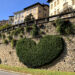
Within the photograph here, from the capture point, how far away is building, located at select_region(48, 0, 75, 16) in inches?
1073

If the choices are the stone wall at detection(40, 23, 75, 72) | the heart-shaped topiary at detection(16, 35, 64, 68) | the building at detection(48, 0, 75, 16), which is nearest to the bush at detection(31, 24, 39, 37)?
the heart-shaped topiary at detection(16, 35, 64, 68)

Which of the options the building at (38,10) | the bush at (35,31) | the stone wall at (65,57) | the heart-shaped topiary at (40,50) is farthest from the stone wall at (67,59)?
the building at (38,10)

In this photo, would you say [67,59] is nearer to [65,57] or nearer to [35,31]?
[65,57]

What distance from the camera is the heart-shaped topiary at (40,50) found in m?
11.8

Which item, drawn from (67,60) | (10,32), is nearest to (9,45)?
(10,32)

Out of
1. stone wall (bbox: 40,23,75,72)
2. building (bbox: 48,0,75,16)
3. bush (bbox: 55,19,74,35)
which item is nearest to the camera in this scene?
stone wall (bbox: 40,23,75,72)

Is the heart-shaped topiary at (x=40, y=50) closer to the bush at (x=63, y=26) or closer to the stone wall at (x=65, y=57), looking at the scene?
the stone wall at (x=65, y=57)

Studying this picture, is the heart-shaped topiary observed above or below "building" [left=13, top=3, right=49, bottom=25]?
below

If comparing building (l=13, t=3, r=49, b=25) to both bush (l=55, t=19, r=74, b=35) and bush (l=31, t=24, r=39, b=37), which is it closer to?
bush (l=31, t=24, r=39, b=37)

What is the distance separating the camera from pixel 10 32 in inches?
704

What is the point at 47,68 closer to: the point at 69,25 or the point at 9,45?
the point at 69,25

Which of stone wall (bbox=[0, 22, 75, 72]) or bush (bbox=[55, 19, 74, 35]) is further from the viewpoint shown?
bush (bbox=[55, 19, 74, 35])

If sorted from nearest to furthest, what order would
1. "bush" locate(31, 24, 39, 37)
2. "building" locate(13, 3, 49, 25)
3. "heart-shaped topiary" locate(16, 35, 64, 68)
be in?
"heart-shaped topiary" locate(16, 35, 64, 68) < "bush" locate(31, 24, 39, 37) < "building" locate(13, 3, 49, 25)

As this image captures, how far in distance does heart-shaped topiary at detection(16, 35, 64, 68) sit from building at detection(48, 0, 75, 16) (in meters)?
17.0
